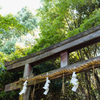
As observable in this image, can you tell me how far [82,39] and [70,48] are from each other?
1.12 feet

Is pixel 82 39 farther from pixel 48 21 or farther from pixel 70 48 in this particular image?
pixel 48 21

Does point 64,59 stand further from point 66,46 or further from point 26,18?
point 26,18

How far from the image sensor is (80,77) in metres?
6.24

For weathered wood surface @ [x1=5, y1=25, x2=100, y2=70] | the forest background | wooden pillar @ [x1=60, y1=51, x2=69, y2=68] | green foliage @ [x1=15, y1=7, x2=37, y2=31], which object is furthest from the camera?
green foliage @ [x1=15, y1=7, x2=37, y2=31]

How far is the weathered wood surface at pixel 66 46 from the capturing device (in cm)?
234

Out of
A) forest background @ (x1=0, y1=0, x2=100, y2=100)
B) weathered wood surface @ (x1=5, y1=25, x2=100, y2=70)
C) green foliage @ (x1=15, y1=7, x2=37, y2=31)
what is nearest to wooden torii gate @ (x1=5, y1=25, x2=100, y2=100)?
weathered wood surface @ (x1=5, y1=25, x2=100, y2=70)

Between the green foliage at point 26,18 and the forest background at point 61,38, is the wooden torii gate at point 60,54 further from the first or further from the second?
the green foliage at point 26,18

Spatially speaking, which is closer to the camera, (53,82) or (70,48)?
(70,48)

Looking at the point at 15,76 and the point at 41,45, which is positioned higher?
the point at 41,45

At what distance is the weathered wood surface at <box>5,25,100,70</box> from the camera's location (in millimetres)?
2339

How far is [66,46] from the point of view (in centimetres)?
266

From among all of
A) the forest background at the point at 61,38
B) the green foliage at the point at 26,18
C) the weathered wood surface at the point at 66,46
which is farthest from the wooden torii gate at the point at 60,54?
the green foliage at the point at 26,18

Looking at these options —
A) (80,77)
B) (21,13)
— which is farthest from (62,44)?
(21,13)

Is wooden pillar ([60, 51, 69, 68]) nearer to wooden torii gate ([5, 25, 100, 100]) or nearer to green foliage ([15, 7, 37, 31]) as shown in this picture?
wooden torii gate ([5, 25, 100, 100])
